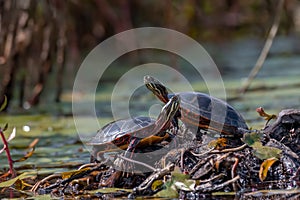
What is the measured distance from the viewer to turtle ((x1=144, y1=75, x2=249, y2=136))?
3445 mm

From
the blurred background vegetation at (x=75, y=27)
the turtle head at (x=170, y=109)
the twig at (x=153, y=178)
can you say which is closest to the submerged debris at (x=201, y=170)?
the twig at (x=153, y=178)

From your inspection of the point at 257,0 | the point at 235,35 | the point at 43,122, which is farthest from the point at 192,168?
the point at 235,35

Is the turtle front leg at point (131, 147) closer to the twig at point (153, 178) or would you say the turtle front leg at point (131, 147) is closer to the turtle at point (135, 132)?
the turtle at point (135, 132)

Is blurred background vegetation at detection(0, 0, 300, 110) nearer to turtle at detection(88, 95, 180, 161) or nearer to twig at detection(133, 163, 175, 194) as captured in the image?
turtle at detection(88, 95, 180, 161)

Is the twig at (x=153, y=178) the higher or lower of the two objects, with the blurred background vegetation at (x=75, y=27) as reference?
lower

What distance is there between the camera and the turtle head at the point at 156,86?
3.40 metres

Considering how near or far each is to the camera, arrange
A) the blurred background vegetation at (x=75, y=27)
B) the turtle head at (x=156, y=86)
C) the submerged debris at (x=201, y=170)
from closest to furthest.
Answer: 1. the submerged debris at (x=201, y=170)
2. the turtle head at (x=156, y=86)
3. the blurred background vegetation at (x=75, y=27)

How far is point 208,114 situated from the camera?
139 inches

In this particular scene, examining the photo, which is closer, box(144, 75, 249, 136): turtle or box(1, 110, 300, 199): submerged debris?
box(1, 110, 300, 199): submerged debris

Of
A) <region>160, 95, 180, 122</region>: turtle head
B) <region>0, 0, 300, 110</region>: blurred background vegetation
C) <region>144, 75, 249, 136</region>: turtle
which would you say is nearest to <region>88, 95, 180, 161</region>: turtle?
<region>160, 95, 180, 122</region>: turtle head

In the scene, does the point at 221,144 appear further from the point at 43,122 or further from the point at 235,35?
the point at 235,35

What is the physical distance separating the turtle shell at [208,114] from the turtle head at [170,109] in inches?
7.3

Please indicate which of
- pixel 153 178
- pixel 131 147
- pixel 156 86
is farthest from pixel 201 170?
pixel 156 86

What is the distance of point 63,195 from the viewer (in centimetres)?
331
